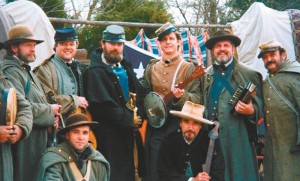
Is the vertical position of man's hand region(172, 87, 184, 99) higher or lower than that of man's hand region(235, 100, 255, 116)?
higher

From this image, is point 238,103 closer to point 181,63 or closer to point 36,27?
point 181,63

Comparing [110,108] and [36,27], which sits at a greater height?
[36,27]

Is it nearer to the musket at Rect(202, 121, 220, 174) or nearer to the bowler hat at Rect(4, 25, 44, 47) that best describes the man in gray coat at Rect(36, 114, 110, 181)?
the bowler hat at Rect(4, 25, 44, 47)

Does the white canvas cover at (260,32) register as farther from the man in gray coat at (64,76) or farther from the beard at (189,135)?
the man in gray coat at (64,76)

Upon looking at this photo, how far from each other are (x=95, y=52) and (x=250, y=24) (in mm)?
4416

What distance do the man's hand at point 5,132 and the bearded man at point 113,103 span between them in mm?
1179

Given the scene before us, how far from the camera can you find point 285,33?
33.4 feet

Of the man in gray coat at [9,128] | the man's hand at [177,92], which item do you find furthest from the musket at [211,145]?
the man in gray coat at [9,128]

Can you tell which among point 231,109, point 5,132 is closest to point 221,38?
point 231,109

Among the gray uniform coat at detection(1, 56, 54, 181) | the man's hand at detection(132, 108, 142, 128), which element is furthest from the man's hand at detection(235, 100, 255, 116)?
the gray uniform coat at detection(1, 56, 54, 181)

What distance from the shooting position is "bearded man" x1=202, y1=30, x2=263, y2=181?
A: 21.1 feet

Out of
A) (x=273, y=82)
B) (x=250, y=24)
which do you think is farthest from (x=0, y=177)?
(x=250, y=24)

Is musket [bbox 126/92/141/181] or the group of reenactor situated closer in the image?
the group of reenactor

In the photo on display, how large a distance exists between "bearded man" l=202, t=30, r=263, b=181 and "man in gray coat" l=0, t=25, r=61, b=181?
1.76 m
